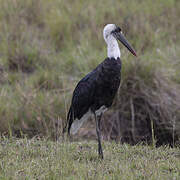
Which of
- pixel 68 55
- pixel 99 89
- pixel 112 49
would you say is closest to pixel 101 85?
pixel 99 89

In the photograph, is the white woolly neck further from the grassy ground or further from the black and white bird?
the grassy ground

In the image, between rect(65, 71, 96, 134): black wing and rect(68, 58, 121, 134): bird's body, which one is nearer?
rect(68, 58, 121, 134): bird's body

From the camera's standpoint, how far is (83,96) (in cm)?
508

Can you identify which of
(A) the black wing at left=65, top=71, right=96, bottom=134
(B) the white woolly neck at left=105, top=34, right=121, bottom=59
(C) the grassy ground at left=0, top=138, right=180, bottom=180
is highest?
(B) the white woolly neck at left=105, top=34, right=121, bottom=59

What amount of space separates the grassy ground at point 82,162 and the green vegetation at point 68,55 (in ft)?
2.74

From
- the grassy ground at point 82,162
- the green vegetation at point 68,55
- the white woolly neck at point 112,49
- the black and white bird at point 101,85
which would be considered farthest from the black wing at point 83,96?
the green vegetation at point 68,55

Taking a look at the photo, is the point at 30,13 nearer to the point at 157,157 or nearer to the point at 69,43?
the point at 69,43

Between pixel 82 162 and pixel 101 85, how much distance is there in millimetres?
850

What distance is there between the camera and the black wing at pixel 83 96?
196 inches

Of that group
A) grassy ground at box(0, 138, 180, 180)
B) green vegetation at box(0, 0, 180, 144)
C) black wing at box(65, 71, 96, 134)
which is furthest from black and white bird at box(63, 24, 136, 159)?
green vegetation at box(0, 0, 180, 144)

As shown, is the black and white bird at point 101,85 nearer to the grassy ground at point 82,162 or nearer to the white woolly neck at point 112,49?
the white woolly neck at point 112,49

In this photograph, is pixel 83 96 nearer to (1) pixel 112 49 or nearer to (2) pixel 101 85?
(2) pixel 101 85

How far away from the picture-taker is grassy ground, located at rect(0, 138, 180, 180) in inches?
162

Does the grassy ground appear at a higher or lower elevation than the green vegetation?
lower
